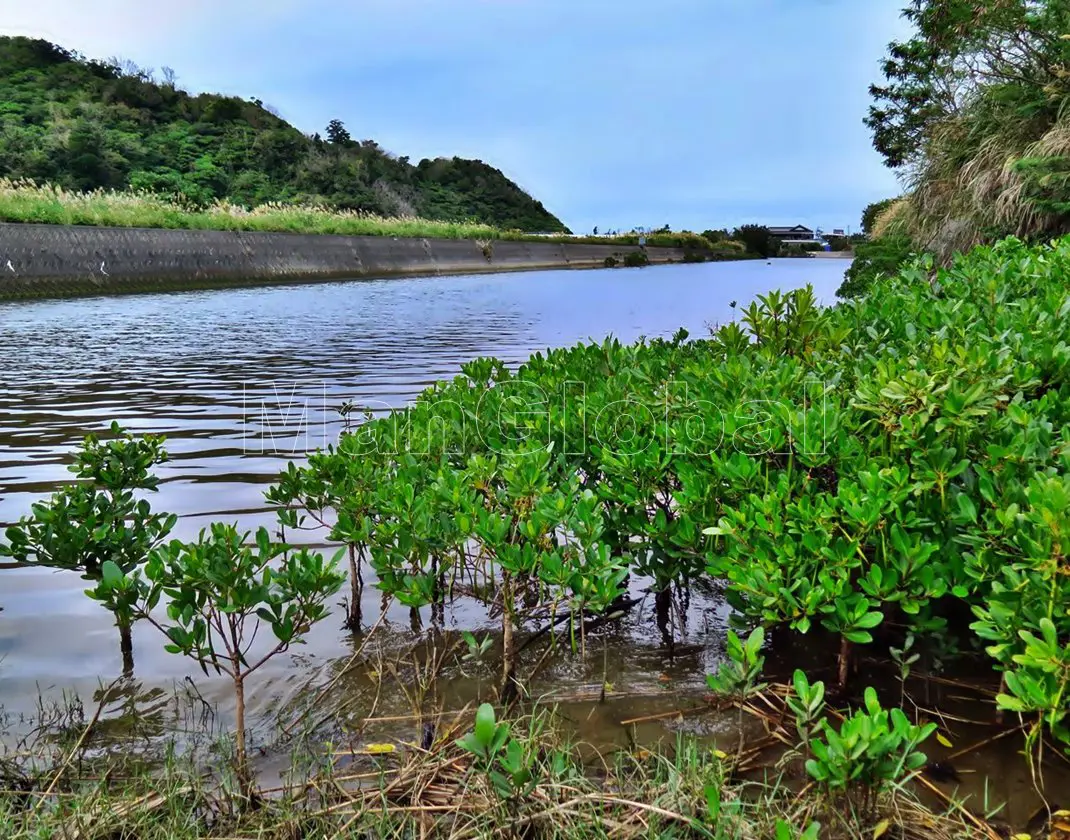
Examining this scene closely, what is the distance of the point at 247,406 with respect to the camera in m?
7.41

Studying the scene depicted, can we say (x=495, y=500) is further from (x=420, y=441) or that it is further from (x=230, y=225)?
(x=230, y=225)

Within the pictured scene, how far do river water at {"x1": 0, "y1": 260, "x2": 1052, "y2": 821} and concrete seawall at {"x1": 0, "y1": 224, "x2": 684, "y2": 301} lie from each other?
163cm

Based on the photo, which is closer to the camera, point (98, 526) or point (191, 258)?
point (98, 526)

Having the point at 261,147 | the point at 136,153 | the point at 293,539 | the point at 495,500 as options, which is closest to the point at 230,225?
the point at 136,153

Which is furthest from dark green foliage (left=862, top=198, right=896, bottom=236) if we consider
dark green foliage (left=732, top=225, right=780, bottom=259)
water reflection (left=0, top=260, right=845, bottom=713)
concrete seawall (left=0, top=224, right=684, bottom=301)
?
dark green foliage (left=732, top=225, right=780, bottom=259)

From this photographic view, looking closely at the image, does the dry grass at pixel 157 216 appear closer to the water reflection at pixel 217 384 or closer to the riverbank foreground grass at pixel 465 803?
the water reflection at pixel 217 384

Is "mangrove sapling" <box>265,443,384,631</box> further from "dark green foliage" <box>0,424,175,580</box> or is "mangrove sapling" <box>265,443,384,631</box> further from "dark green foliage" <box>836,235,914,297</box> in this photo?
"dark green foliage" <box>836,235,914,297</box>

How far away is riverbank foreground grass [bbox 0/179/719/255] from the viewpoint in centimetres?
1975

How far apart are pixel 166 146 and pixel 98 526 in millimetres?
42047

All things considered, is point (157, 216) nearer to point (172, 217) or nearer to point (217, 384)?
point (172, 217)

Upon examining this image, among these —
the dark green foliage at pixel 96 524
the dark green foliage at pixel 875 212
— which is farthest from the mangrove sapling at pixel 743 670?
the dark green foliage at pixel 875 212

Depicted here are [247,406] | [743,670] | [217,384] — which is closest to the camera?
[743,670]

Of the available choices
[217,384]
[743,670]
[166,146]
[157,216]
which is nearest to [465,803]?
[743,670]

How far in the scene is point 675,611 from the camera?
3.31 m
